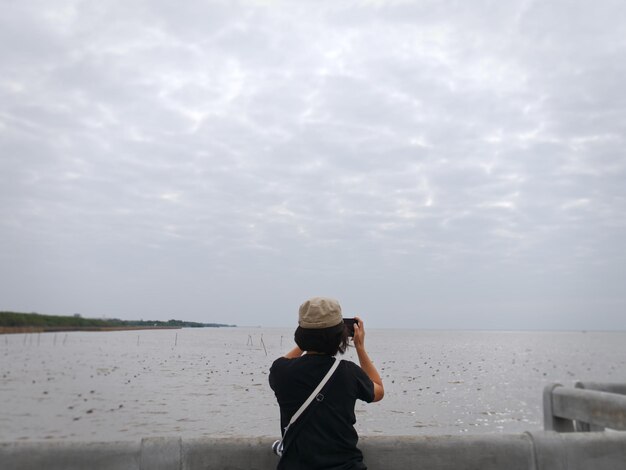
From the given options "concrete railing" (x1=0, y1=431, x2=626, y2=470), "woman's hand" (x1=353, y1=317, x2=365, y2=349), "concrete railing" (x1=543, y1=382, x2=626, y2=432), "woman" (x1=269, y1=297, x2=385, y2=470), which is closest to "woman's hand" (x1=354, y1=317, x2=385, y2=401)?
"woman's hand" (x1=353, y1=317, x2=365, y2=349)

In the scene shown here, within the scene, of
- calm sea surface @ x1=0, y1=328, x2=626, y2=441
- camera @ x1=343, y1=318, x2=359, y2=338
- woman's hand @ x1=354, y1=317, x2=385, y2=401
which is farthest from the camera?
calm sea surface @ x1=0, y1=328, x2=626, y2=441

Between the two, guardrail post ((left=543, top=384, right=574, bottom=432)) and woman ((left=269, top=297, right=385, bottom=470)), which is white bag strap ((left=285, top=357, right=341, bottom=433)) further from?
guardrail post ((left=543, top=384, right=574, bottom=432))

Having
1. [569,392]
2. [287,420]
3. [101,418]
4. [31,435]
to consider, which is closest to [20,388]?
[101,418]

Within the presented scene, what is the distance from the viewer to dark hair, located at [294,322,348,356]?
11.7 ft

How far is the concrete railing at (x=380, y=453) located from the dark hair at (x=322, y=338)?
1.03m

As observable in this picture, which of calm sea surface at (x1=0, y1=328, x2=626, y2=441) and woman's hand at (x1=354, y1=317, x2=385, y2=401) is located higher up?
woman's hand at (x1=354, y1=317, x2=385, y2=401)

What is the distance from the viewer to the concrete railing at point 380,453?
157 inches

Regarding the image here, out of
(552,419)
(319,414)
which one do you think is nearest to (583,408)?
(552,419)

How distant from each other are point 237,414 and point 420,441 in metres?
20.1

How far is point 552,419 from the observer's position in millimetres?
8828

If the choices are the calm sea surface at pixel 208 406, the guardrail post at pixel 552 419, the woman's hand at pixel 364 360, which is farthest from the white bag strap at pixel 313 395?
the calm sea surface at pixel 208 406

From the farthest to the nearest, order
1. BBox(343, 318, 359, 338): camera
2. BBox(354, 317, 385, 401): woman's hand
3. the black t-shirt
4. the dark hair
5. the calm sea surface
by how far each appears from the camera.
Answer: the calm sea surface, BBox(343, 318, 359, 338): camera, BBox(354, 317, 385, 401): woman's hand, the dark hair, the black t-shirt

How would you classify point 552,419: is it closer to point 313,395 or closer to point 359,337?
point 359,337

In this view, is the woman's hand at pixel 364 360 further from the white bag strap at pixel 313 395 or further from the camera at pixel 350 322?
the white bag strap at pixel 313 395
